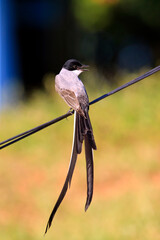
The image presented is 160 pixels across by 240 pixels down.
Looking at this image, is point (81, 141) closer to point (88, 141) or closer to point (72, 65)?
point (88, 141)

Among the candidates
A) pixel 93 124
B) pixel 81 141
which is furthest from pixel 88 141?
pixel 93 124

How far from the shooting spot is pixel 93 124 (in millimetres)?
10195

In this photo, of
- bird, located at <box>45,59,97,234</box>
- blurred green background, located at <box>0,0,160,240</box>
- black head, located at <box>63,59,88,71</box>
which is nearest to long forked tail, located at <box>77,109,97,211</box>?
bird, located at <box>45,59,97,234</box>

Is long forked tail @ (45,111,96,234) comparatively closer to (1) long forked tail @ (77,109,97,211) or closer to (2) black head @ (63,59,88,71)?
(1) long forked tail @ (77,109,97,211)

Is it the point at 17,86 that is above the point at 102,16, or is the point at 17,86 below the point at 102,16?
below

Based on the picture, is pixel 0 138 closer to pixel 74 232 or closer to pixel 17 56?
pixel 17 56

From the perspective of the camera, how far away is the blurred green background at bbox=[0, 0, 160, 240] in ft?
24.9

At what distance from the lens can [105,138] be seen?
9984 mm

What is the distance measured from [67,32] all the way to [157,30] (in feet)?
6.97

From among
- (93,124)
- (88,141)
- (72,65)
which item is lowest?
(93,124)

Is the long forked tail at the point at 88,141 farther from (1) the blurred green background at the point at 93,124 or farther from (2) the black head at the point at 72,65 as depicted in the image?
(1) the blurred green background at the point at 93,124

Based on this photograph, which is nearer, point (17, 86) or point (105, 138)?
point (105, 138)

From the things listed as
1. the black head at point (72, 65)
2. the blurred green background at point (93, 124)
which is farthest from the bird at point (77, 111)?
the blurred green background at point (93, 124)

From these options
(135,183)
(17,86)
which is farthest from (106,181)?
(17,86)
